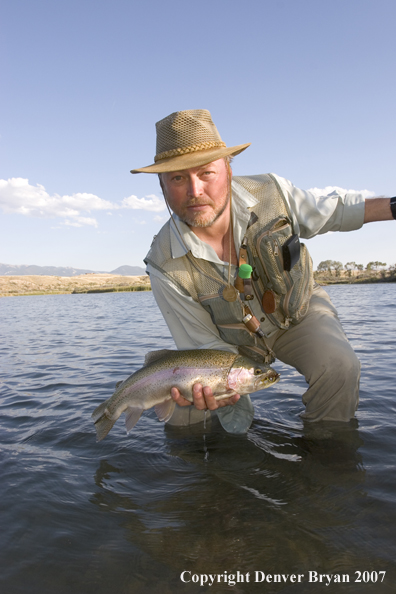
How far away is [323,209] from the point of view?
412 centimetres

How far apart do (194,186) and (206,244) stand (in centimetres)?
55

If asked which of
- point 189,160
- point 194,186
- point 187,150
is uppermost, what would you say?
point 187,150

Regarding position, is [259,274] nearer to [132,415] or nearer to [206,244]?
[206,244]

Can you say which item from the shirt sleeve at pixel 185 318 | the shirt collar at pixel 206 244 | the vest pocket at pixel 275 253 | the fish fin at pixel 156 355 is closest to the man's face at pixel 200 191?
the shirt collar at pixel 206 244

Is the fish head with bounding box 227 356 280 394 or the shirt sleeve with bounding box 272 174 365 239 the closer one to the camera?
the fish head with bounding box 227 356 280 394

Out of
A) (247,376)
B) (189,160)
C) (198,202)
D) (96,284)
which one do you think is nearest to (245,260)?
(198,202)

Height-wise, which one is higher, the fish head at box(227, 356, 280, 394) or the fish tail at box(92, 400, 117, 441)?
the fish head at box(227, 356, 280, 394)

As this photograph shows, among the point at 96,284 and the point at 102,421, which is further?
the point at 96,284

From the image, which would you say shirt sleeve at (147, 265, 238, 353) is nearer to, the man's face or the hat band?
the man's face

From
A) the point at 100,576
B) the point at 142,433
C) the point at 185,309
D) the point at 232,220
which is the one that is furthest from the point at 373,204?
the point at 100,576

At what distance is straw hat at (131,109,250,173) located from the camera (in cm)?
372

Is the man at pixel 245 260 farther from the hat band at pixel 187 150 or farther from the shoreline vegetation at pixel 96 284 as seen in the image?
the shoreline vegetation at pixel 96 284

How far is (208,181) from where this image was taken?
3857 millimetres

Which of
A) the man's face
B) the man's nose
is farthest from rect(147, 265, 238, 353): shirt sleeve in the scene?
the man's nose
